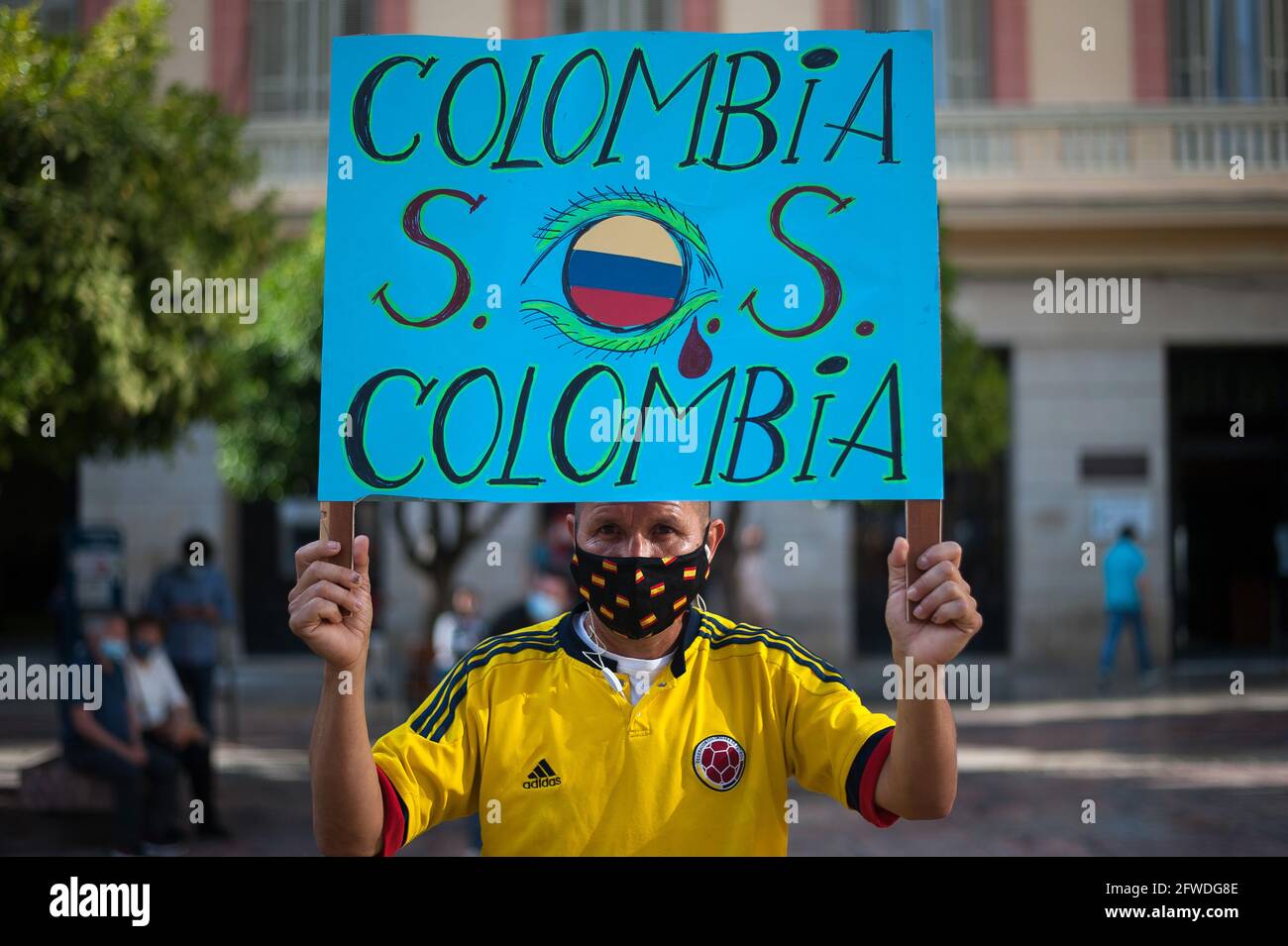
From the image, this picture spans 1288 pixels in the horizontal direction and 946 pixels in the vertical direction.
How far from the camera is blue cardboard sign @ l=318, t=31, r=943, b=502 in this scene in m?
2.47

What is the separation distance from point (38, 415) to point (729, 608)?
18.2 feet

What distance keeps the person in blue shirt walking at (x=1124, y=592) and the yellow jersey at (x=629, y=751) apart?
13478mm

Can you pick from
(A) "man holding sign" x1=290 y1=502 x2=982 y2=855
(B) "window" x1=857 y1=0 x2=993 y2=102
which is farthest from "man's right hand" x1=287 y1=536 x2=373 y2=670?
(B) "window" x1=857 y1=0 x2=993 y2=102

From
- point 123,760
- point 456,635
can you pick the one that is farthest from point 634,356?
point 456,635

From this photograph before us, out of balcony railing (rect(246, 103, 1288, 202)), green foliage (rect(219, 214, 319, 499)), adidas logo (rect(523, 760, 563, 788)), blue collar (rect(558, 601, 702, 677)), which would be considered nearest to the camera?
adidas logo (rect(523, 760, 563, 788))

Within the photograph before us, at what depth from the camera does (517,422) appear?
8.20ft

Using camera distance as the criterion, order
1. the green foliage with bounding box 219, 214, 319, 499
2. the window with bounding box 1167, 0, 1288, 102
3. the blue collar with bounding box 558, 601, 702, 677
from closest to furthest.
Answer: the blue collar with bounding box 558, 601, 702, 677
the green foliage with bounding box 219, 214, 319, 499
the window with bounding box 1167, 0, 1288, 102

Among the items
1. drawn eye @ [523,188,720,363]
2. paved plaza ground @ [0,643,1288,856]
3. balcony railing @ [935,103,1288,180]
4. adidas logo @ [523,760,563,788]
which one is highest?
balcony railing @ [935,103,1288,180]

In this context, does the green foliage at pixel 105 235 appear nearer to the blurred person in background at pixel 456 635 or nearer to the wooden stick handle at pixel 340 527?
the blurred person in background at pixel 456 635

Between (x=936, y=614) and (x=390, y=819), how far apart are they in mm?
1034

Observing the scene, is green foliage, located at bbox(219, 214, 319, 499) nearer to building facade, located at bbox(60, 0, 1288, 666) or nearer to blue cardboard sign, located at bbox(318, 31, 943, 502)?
building facade, located at bbox(60, 0, 1288, 666)

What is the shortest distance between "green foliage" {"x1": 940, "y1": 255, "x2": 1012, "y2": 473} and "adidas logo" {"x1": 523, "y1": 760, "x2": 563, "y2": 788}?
7.85 m

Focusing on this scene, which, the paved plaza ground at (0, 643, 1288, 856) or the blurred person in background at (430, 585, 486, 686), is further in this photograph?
the blurred person in background at (430, 585, 486, 686)
